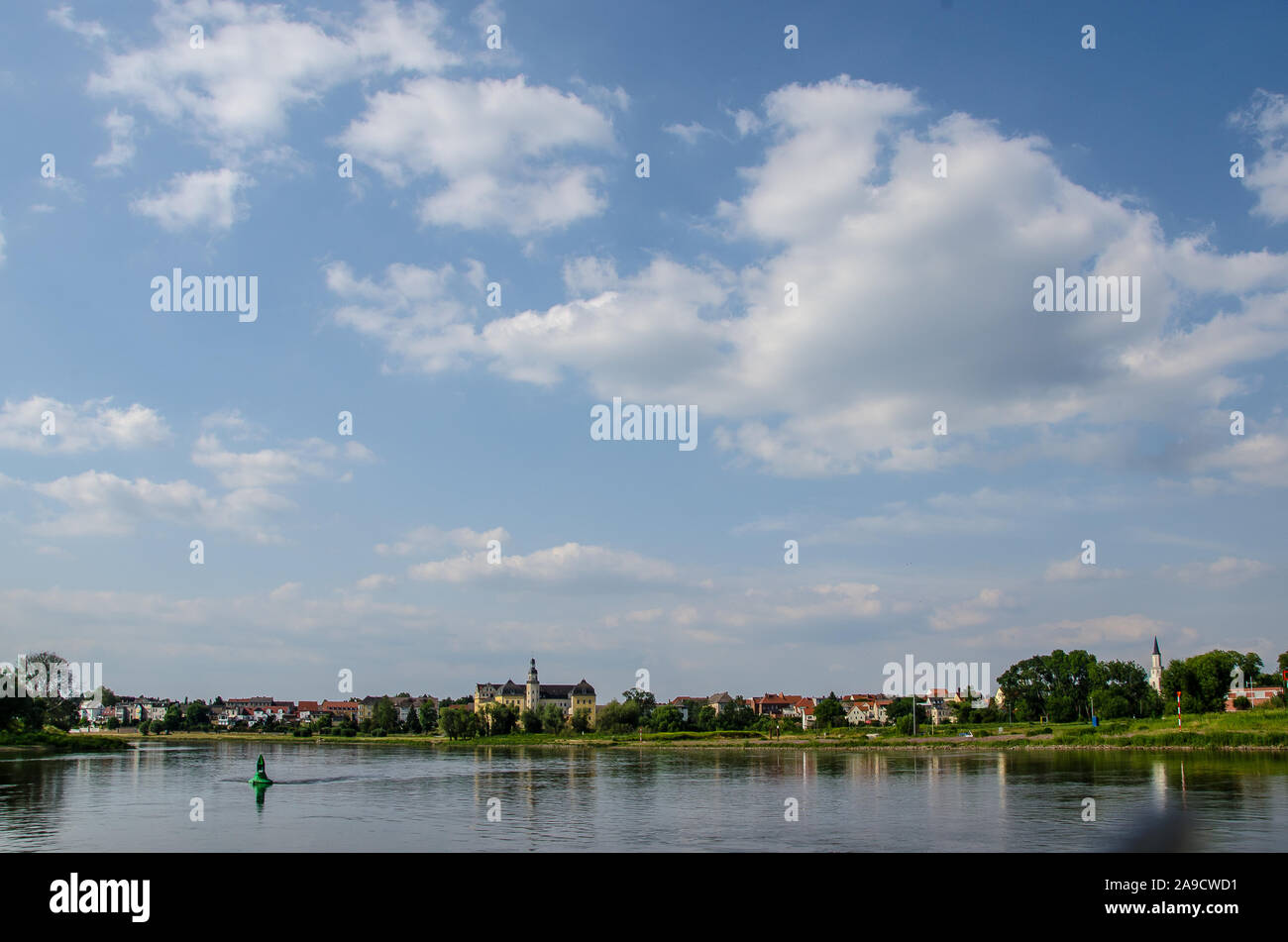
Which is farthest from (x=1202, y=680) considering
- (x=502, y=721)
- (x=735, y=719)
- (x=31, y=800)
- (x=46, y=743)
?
(x=46, y=743)

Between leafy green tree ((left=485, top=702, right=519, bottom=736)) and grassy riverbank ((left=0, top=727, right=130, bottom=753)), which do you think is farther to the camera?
leafy green tree ((left=485, top=702, right=519, bottom=736))

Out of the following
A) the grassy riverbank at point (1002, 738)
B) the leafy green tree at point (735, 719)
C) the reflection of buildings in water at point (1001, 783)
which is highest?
the reflection of buildings in water at point (1001, 783)

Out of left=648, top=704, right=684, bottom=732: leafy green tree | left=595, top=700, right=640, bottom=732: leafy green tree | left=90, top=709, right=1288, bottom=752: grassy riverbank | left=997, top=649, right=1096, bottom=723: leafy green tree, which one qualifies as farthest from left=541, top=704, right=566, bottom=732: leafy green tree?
left=997, top=649, right=1096, bottom=723: leafy green tree

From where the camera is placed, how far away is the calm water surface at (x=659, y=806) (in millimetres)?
38581

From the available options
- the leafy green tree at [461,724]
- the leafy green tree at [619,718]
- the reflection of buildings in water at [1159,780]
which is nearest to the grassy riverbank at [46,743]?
the leafy green tree at [461,724]

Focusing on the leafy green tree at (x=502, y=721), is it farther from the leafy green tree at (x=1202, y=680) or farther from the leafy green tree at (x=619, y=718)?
the leafy green tree at (x=1202, y=680)

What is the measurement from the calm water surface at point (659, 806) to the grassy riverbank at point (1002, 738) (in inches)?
551

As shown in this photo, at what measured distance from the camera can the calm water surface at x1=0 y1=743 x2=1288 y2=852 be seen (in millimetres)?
38581

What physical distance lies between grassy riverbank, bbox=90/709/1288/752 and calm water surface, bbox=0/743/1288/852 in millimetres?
13991

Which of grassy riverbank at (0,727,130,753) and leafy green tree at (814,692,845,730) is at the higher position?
grassy riverbank at (0,727,130,753)

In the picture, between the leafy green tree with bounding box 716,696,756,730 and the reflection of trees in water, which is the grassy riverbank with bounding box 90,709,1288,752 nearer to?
the leafy green tree with bounding box 716,696,756,730
